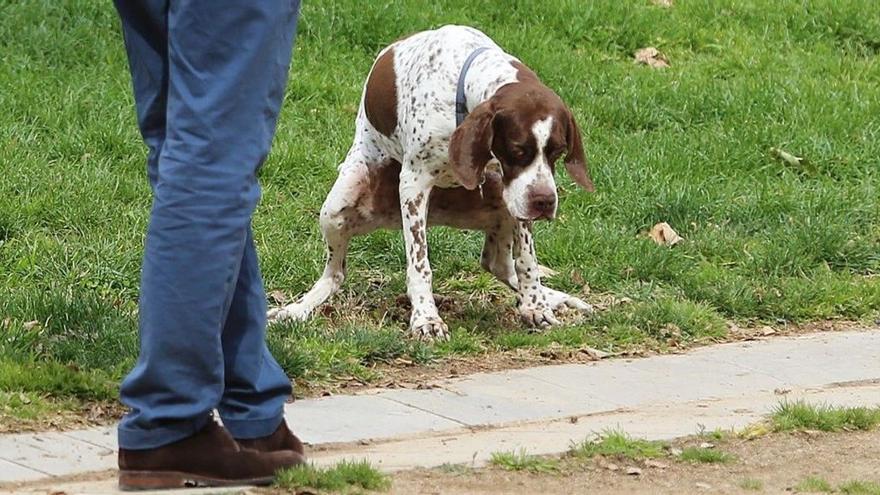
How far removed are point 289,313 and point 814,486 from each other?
8.68ft

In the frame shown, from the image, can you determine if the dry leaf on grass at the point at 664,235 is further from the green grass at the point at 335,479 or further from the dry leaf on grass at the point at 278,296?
the green grass at the point at 335,479

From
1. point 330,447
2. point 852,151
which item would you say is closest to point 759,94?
point 852,151

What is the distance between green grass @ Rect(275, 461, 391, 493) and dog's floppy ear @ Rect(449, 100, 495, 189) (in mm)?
2173

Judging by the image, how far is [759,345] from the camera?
6523 millimetres

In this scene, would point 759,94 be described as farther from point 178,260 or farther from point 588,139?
point 178,260

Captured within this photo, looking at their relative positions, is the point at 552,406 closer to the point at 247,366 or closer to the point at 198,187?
the point at 247,366

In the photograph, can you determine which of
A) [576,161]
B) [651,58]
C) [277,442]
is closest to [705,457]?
[277,442]

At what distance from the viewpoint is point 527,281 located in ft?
22.1

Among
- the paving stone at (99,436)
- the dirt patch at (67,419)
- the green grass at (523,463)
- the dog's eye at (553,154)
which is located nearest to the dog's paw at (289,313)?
the dog's eye at (553,154)

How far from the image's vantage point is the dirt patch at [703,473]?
4324 millimetres

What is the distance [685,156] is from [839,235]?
4.49ft

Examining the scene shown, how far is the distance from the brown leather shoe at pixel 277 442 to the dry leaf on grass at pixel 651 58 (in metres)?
6.83

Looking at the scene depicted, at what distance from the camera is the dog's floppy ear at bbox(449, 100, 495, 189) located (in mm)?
6121

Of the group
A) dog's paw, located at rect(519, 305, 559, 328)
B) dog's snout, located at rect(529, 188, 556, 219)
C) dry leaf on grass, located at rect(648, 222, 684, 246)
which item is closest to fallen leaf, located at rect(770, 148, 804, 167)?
dry leaf on grass, located at rect(648, 222, 684, 246)
